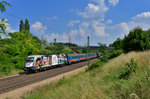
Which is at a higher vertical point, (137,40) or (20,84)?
(137,40)

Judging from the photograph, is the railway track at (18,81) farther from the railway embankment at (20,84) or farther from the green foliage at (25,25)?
the green foliage at (25,25)

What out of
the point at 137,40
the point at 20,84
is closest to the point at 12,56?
A: the point at 20,84

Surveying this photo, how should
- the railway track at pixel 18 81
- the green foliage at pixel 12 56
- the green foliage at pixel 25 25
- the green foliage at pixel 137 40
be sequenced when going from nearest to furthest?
the railway track at pixel 18 81 < the green foliage at pixel 137 40 < the green foliage at pixel 12 56 < the green foliage at pixel 25 25

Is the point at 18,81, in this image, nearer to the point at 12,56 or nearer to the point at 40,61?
the point at 40,61

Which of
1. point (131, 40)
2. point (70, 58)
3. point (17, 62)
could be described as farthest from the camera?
point (70, 58)

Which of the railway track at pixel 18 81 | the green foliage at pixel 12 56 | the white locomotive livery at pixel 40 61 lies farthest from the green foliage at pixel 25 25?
the railway track at pixel 18 81

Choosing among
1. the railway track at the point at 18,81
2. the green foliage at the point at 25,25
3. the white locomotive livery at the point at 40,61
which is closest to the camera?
the railway track at the point at 18,81

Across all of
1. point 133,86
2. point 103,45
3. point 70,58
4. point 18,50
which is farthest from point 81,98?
point 70,58

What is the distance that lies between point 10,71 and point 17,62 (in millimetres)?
3651

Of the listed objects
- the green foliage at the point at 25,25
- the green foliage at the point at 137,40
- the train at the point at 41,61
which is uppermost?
the green foliage at the point at 25,25

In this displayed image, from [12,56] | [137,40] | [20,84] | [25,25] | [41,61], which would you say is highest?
[25,25]

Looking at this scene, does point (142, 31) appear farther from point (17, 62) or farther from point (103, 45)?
point (17, 62)

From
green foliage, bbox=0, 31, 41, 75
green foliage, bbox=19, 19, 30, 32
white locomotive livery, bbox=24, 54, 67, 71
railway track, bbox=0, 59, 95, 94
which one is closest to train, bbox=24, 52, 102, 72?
white locomotive livery, bbox=24, 54, 67, 71

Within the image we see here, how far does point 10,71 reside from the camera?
1928cm
